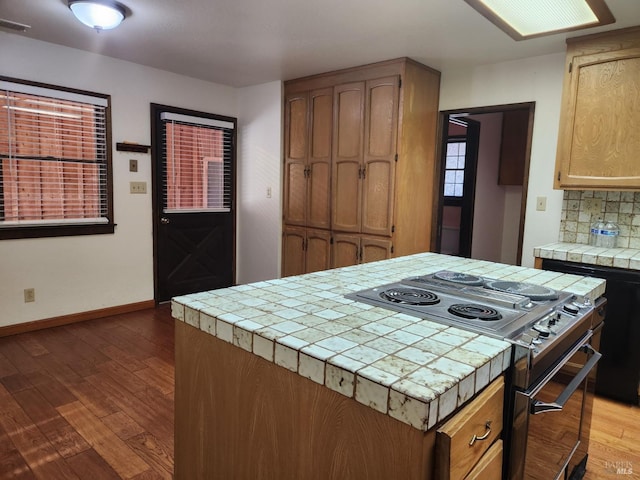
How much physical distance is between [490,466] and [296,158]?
11.9ft

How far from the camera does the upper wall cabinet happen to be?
2633mm

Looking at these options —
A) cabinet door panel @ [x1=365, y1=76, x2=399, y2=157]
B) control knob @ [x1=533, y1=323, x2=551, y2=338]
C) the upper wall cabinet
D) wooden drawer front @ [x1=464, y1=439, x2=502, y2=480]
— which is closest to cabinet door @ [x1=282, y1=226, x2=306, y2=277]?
cabinet door panel @ [x1=365, y1=76, x2=399, y2=157]

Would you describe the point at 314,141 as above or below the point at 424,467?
above

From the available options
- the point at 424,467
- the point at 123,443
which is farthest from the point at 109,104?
the point at 424,467

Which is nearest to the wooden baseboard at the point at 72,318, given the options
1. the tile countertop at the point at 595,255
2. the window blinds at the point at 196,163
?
the window blinds at the point at 196,163

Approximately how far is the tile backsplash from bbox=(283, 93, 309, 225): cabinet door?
2.27m

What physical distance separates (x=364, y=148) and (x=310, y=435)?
10.0ft

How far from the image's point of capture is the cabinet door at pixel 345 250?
3.86 meters

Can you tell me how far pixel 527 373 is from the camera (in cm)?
104

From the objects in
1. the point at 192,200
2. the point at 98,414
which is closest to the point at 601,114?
the point at 98,414

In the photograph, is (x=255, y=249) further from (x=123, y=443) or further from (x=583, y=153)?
(x=583, y=153)

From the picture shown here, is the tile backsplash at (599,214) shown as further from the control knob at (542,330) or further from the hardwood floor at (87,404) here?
the hardwood floor at (87,404)

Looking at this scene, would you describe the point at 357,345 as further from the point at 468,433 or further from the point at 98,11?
the point at 98,11

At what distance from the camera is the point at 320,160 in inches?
160
